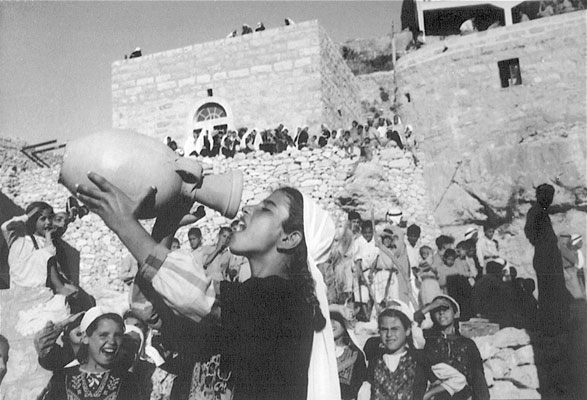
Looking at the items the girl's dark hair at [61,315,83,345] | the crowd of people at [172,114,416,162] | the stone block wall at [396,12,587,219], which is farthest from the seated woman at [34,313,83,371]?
the stone block wall at [396,12,587,219]

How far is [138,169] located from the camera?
5.60 ft

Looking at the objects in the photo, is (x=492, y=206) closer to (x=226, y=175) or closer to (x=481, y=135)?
(x=481, y=135)

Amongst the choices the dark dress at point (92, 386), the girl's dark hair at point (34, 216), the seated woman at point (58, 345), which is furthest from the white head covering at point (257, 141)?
the dark dress at point (92, 386)

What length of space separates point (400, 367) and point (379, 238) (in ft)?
6.54

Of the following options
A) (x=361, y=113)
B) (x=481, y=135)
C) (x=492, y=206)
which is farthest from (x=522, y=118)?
(x=361, y=113)

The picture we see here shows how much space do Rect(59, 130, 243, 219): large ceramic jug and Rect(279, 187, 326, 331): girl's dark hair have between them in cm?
24

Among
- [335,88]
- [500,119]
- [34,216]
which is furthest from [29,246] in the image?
[335,88]

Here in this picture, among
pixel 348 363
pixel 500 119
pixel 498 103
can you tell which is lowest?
pixel 348 363

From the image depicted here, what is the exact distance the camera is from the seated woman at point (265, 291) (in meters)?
1.57

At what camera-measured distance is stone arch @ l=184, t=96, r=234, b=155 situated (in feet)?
32.7

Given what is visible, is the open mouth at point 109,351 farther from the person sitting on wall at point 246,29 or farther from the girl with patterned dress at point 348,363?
the person sitting on wall at point 246,29

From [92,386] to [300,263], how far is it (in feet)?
4.84

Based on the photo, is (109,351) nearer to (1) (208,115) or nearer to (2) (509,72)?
(2) (509,72)

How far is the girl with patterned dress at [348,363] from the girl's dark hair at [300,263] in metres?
1.32
